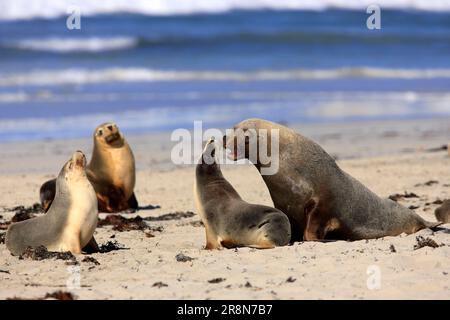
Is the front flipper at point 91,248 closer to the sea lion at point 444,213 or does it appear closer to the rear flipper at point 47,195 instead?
the rear flipper at point 47,195

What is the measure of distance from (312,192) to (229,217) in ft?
2.47

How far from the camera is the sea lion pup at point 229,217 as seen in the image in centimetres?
786

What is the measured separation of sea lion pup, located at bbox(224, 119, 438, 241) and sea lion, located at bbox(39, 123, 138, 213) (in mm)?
3031

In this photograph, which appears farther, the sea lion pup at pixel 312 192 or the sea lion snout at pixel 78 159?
the sea lion pup at pixel 312 192

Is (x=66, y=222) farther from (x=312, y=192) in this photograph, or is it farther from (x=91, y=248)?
(x=312, y=192)

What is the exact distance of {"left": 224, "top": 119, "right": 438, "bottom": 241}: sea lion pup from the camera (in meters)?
8.22

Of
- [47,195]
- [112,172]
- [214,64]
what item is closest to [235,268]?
[47,195]

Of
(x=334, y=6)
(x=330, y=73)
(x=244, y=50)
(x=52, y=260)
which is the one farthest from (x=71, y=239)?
(x=334, y=6)

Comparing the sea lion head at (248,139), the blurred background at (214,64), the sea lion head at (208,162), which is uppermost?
the sea lion head at (248,139)

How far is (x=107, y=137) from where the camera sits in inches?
449

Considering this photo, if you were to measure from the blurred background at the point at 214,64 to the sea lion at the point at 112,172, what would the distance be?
5289 mm

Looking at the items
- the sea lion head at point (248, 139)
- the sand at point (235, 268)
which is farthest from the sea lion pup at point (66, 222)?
the sea lion head at point (248, 139)

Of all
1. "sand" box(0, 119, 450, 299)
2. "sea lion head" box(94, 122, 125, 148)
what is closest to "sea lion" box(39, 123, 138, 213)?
"sea lion head" box(94, 122, 125, 148)

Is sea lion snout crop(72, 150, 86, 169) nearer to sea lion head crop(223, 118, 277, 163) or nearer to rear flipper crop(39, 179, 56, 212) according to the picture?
sea lion head crop(223, 118, 277, 163)
